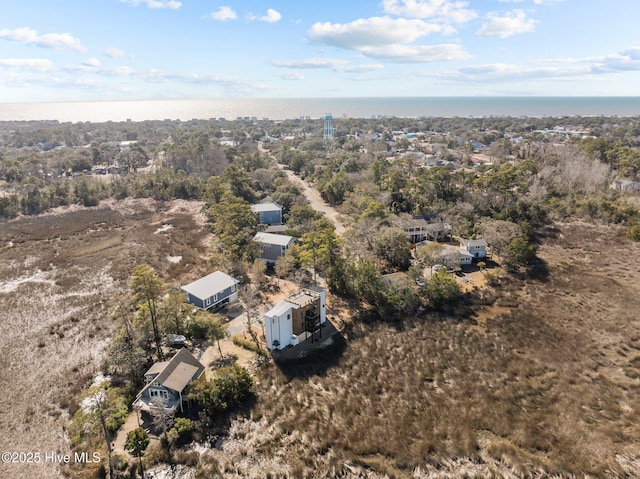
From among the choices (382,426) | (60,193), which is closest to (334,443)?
(382,426)

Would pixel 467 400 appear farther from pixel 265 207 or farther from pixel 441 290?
pixel 265 207

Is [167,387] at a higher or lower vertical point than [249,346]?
higher

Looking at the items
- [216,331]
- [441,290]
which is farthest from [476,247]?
[216,331]

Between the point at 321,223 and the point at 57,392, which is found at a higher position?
the point at 321,223

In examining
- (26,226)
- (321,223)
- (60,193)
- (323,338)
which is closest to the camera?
(323,338)

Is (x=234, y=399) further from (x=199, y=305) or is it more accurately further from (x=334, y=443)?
(x=199, y=305)

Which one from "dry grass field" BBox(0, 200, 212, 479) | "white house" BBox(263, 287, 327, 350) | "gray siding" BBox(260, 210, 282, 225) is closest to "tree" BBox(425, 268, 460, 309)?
"white house" BBox(263, 287, 327, 350)

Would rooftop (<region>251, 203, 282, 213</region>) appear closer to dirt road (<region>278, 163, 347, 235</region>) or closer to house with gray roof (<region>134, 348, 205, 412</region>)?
dirt road (<region>278, 163, 347, 235</region>)
